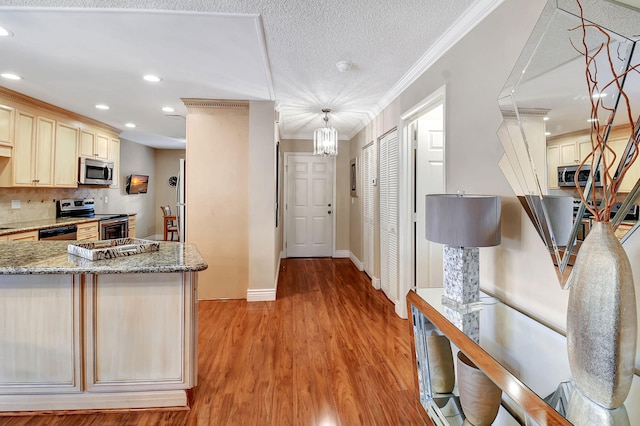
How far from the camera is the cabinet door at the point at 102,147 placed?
475 centimetres

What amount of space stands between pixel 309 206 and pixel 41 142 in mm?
3973

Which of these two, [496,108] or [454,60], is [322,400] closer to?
[496,108]

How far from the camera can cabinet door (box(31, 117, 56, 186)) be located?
12.1ft

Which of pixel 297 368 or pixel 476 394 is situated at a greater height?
pixel 476 394

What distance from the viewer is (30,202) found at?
3.93 meters

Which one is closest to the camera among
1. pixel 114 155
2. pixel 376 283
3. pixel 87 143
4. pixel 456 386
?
pixel 456 386

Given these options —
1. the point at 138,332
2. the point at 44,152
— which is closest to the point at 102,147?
the point at 44,152

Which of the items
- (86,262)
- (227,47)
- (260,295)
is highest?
(227,47)

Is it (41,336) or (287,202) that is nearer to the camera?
(41,336)

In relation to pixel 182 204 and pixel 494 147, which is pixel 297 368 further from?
pixel 182 204

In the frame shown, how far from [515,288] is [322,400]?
128 centimetres

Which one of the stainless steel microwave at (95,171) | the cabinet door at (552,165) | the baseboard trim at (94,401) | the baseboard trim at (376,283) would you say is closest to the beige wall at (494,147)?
the cabinet door at (552,165)

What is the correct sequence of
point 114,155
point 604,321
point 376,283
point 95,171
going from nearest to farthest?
point 604,321 → point 376,283 → point 95,171 → point 114,155

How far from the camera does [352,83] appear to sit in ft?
9.68
